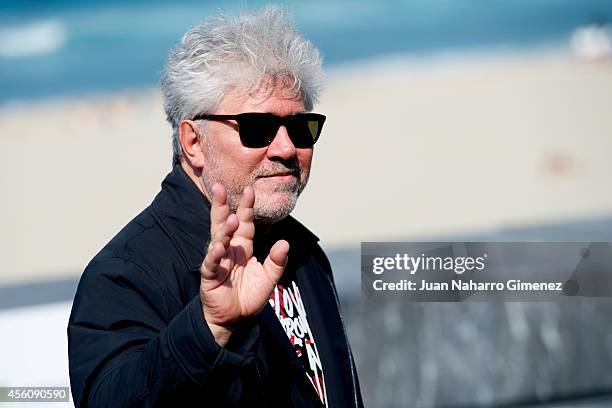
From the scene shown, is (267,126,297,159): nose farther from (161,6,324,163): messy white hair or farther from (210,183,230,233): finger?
(210,183,230,233): finger

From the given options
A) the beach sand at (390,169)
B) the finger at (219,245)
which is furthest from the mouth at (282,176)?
the beach sand at (390,169)

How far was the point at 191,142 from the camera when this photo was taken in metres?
1.60

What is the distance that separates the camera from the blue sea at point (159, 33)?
11.2 m

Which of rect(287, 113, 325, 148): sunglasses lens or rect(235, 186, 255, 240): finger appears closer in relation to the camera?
rect(235, 186, 255, 240): finger

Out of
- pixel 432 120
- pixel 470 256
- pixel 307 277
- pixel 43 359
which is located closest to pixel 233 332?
pixel 307 277

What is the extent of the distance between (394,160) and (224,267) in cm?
569

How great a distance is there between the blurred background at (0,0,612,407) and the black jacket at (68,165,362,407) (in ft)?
1.54

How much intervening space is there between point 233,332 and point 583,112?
6.80m

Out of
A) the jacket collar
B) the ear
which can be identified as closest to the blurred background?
the ear

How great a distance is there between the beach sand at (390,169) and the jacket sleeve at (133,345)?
421cm

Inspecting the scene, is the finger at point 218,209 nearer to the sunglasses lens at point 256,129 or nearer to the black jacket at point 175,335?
the black jacket at point 175,335

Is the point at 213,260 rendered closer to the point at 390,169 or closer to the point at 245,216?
the point at 245,216

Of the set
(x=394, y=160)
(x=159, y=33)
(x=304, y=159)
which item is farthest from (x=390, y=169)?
(x=159, y=33)

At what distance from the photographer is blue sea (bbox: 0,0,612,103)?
36.9 ft
